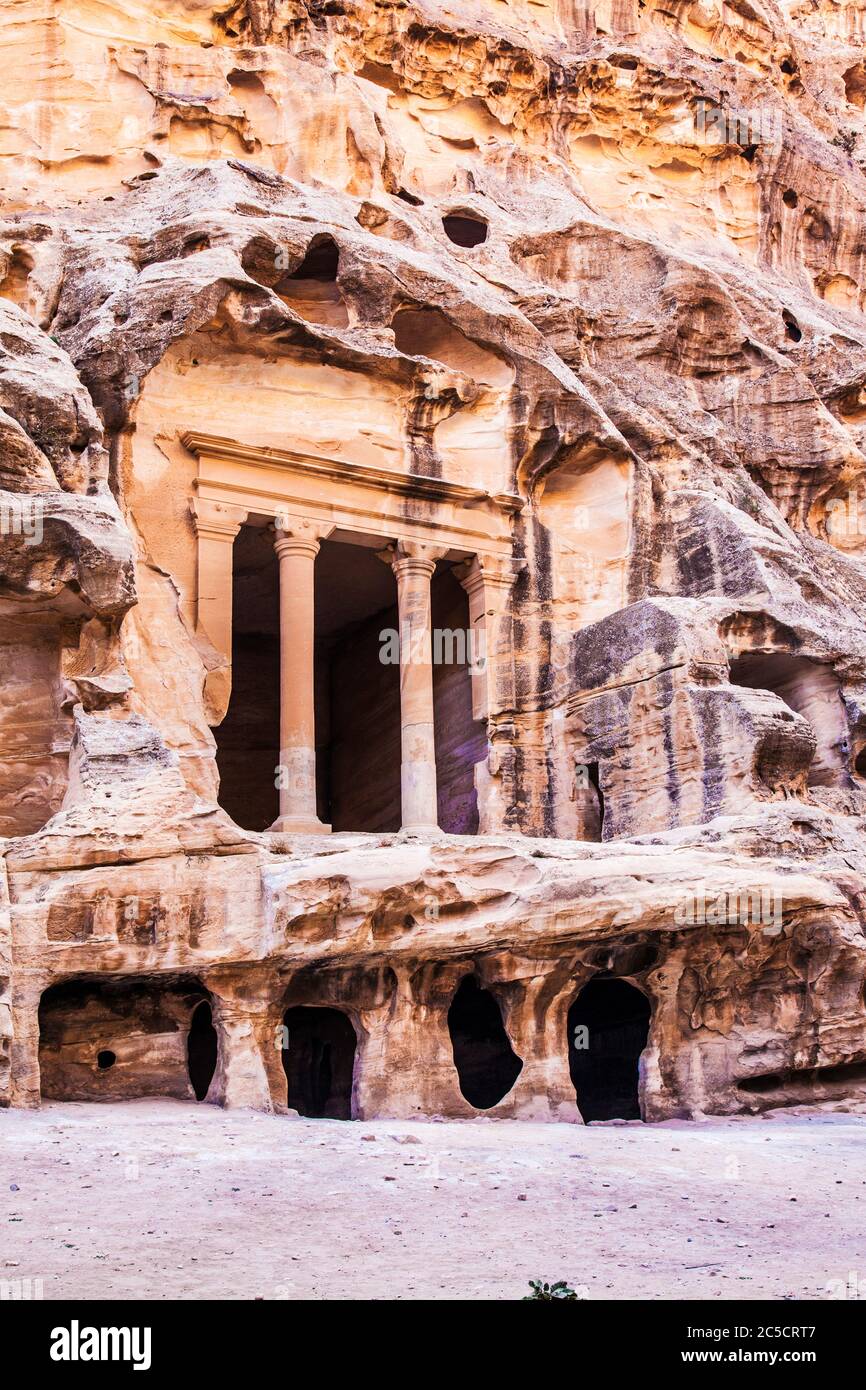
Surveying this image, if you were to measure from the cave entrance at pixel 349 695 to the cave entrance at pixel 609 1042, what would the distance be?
2839mm

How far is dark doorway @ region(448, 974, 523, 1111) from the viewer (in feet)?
66.6

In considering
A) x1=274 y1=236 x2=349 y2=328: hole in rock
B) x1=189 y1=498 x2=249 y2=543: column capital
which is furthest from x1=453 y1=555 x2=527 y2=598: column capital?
x1=274 y1=236 x2=349 y2=328: hole in rock

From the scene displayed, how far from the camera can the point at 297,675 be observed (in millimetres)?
19609

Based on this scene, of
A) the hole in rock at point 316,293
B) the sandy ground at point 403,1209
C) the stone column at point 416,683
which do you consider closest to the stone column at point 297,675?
the stone column at point 416,683

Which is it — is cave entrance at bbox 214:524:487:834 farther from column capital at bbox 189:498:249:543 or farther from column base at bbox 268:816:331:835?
column base at bbox 268:816:331:835

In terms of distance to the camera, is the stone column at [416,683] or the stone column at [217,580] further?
the stone column at [416,683]

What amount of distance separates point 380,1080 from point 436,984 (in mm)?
1108

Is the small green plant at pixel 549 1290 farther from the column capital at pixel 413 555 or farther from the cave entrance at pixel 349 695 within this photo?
the column capital at pixel 413 555

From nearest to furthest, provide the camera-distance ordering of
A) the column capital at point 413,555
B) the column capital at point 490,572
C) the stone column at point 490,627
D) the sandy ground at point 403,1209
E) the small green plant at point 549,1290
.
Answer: the small green plant at point 549,1290 → the sandy ground at point 403,1209 → the stone column at point 490,627 → the column capital at point 413,555 → the column capital at point 490,572

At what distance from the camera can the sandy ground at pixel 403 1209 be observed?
7.75m

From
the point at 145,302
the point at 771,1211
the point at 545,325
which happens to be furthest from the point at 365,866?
the point at 545,325

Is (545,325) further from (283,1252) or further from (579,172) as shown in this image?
(283,1252)

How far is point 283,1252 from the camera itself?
8203 mm

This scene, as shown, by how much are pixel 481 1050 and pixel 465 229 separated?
1342cm
